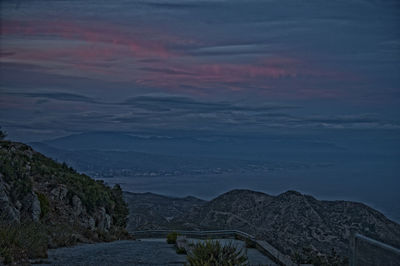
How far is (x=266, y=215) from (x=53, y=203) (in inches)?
963

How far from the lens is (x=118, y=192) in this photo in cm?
3105

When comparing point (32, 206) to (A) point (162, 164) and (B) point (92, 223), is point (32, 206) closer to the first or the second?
(B) point (92, 223)

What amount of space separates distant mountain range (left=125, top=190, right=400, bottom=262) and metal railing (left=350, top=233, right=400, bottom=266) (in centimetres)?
2284

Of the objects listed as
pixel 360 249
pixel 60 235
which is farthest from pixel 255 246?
pixel 360 249

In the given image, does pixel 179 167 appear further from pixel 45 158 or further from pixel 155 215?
pixel 45 158

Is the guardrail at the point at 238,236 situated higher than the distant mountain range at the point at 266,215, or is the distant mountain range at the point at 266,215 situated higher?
the guardrail at the point at 238,236

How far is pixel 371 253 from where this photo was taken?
284 inches

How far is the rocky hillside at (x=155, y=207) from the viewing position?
4462cm

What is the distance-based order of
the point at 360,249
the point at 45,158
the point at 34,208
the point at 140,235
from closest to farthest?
the point at 360,249 → the point at 34,208 → the point at 140,235 → the point at 45,158

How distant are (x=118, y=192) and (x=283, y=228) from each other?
40.8ft

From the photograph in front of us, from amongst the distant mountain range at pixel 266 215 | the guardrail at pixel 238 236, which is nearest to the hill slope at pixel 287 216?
the distant mountain range at pixel 266 215

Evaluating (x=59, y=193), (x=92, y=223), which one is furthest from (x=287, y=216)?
(x=59, y=193)

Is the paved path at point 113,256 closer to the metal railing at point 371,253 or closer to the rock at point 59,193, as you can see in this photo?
the metal railing at point 371,253

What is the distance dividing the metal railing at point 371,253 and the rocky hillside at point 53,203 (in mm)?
6551
